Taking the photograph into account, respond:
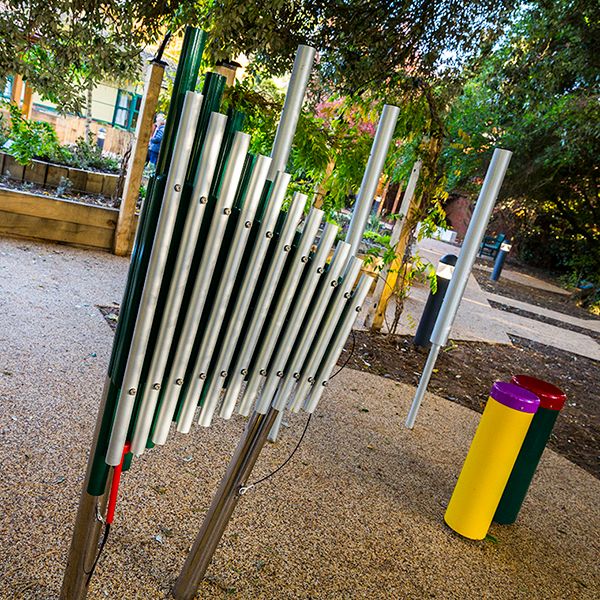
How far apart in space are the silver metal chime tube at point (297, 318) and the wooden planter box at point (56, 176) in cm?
680

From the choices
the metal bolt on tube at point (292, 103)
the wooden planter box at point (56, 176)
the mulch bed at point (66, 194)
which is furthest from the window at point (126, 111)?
the metal bolt on tube at point (292, 103)

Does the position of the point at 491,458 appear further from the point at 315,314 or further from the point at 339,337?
the point at 315,314

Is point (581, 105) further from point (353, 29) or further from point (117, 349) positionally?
point (117, 349)

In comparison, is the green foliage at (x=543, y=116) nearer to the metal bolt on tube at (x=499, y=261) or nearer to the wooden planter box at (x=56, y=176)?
the metal bolt on tube at (x=499, y=261)

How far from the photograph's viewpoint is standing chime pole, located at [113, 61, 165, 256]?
6.64 metres

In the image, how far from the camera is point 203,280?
1752 millimetres

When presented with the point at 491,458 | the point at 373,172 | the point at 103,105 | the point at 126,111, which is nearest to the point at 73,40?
the point at 373,172

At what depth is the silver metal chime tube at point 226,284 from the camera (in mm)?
1711

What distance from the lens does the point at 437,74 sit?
598 cm

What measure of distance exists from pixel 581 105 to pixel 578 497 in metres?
5.12

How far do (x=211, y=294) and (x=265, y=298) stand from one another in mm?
158

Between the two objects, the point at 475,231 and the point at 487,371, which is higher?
the point at 475,231

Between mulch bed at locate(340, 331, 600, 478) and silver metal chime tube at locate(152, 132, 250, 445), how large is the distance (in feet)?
12.1

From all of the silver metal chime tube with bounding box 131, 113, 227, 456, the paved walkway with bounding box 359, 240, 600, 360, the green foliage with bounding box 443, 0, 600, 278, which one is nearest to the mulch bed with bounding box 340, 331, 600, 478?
the paved walkway with bounding box 359, 240, 600, 360
